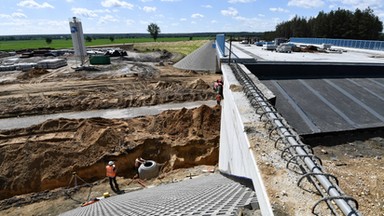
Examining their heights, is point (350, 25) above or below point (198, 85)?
above

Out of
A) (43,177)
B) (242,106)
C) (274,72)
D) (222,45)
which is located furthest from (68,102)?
(242,106)

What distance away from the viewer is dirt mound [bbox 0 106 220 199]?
12.0 meters

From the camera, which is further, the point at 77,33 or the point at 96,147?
the point at 77,33

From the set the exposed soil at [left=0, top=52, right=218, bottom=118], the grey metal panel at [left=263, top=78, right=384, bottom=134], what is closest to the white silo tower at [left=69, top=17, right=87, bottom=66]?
the exposed soil at [left=0, top=52, right=218, bottom=118]

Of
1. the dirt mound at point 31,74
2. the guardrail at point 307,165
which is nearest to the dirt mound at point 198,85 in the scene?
the guardrail at point 307,165

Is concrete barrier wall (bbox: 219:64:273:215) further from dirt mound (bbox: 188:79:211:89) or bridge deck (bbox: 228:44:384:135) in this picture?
dirt mound (bbox: 188:79:211:89)

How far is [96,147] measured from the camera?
13.4 m

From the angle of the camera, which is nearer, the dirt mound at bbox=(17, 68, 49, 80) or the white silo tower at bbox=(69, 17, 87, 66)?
the dirt mound at bbox=(17, 68, 49, 80)

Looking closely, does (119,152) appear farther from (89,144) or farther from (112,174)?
(112,174)

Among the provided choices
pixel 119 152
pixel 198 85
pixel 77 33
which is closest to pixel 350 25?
pixel 198 85

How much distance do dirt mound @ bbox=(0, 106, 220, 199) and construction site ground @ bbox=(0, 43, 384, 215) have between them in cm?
5

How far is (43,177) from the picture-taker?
11.9m

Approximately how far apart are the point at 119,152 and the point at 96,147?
1368 mm

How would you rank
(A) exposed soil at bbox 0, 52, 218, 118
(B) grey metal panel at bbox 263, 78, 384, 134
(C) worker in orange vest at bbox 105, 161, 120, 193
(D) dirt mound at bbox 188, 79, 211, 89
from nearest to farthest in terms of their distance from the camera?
(B) grey metal panel at bbox 263, 78, 384, 134 < (C) worker in orange vest at bbox 105, 161, 120, 193 < (A) exposed soil at bbox 0, 52, 218, 118 < (D) dirt mound at bbox 188, 79, 211, 89
